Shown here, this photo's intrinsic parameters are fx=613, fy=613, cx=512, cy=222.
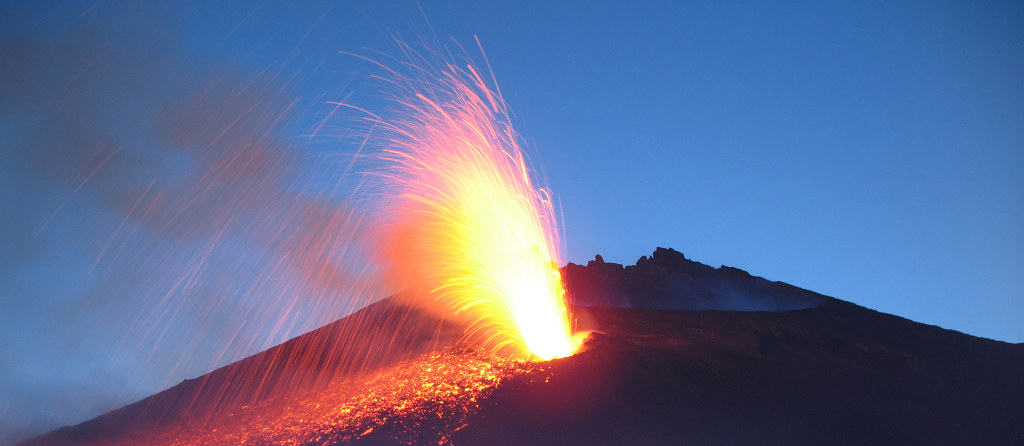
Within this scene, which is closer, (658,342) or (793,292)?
(658,342)

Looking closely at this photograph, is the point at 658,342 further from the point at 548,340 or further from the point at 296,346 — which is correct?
the point at 296,346

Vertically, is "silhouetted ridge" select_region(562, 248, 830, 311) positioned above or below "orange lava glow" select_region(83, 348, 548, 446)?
above

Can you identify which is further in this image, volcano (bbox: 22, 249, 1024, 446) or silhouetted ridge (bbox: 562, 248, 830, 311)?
silhouetted ridge (bbox: 562, 248, 830, 311)

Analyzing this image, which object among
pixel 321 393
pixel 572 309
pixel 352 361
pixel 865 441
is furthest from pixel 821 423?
pixel 352 361

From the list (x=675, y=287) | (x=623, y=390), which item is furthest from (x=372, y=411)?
(x=675, y=287)

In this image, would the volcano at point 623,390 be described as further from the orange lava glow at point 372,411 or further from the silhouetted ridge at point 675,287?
A: the silhouetted ridge at point 675,287

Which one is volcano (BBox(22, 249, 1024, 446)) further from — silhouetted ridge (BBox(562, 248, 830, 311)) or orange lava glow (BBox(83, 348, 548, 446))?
silhouetted ridge (BBox(562, 248, 830, 311))

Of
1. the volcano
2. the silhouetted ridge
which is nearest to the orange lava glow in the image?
the volcano
